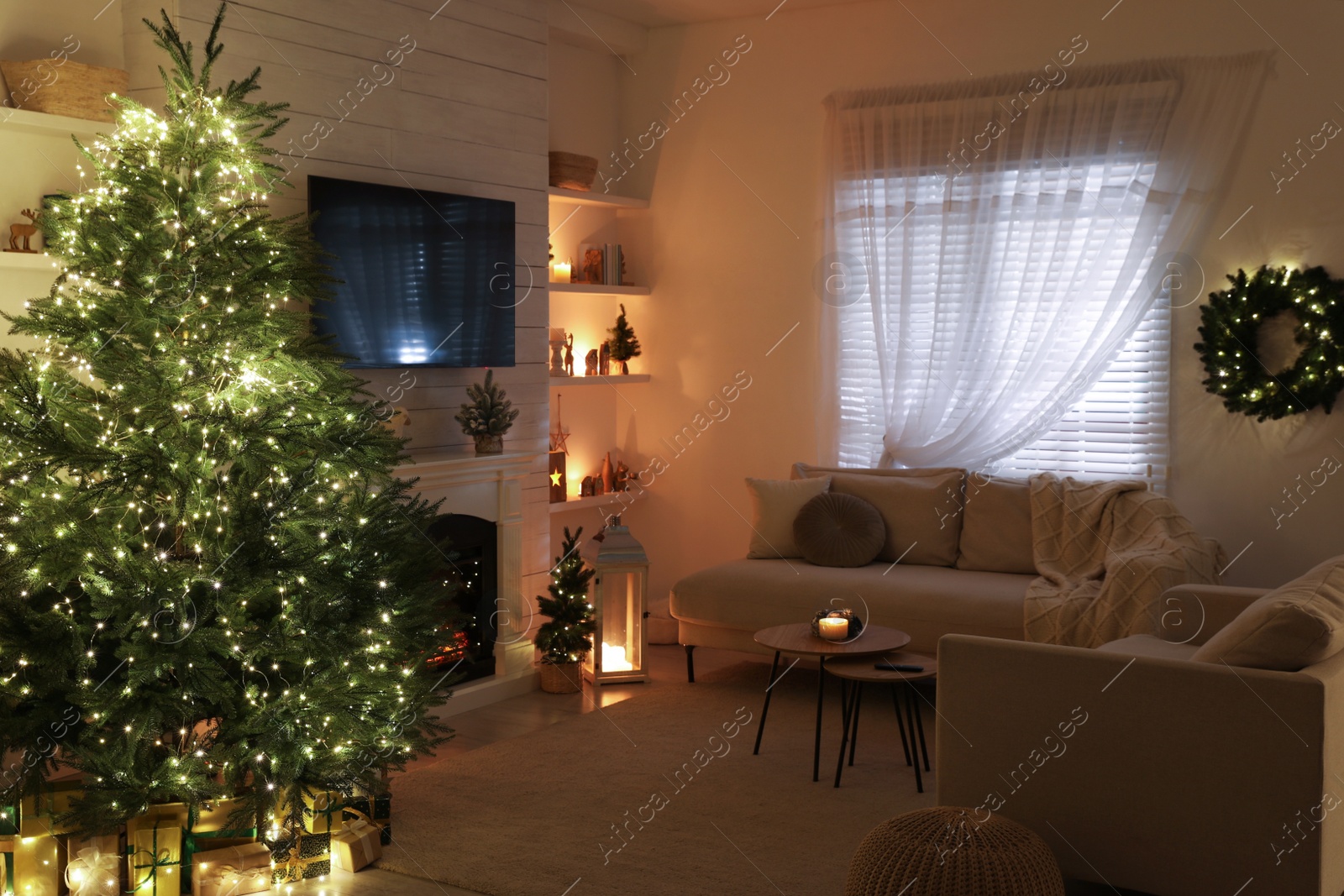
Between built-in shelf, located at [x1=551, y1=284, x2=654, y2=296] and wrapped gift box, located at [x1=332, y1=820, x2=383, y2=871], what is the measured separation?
3.06 meters

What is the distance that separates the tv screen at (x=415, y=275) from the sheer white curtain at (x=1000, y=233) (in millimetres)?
1856

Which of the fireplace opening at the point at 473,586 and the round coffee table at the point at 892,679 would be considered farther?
the fireplace opening at the point at 473,586

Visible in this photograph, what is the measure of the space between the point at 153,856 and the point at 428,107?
3.04 metres

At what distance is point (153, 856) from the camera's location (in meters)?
3.18

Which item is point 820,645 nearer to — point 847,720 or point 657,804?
point 847,720

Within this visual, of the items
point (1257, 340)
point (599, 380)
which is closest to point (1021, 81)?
point (1257, 340)

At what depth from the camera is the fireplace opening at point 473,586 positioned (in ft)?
16.2

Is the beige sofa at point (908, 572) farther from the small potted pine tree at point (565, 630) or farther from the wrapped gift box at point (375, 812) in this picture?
the wrapped gift box at point (375, 812)

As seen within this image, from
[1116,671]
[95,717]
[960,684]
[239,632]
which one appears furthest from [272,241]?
[1116,671]

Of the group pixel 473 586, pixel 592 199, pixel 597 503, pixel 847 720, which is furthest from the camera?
pixel 597 503

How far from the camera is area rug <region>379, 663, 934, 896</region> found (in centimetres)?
327

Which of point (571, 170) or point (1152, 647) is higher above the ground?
point (571, 170)

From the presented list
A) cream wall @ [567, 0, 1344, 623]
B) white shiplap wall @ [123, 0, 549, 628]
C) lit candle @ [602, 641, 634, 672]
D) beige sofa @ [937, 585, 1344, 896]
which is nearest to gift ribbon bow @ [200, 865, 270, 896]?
beige sofa @ [937, 585, 1344, 896]

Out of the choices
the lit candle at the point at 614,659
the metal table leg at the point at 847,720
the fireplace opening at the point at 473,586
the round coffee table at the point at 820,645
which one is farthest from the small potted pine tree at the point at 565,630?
the metal table leg at the point at 847,720
